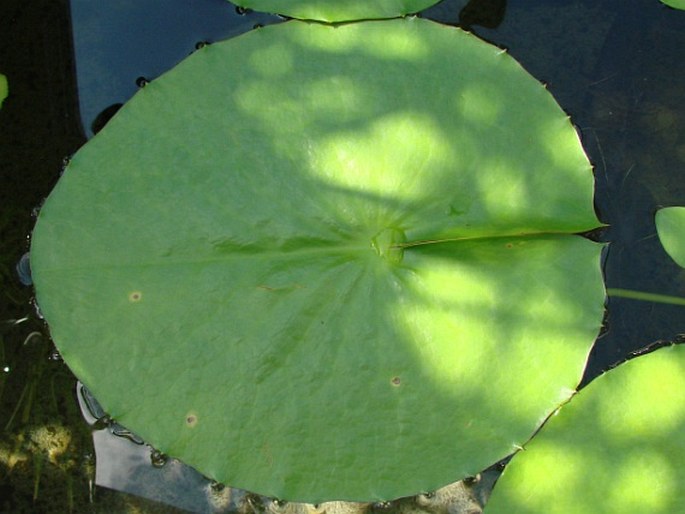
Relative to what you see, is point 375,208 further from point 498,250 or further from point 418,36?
point 418,36

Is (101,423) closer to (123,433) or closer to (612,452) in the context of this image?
(123,433)

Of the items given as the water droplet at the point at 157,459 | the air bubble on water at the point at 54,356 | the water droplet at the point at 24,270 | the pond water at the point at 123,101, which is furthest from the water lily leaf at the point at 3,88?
the water droplet at the point at 157,459

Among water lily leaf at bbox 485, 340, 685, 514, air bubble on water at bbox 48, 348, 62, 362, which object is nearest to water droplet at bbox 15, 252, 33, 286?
air bubble on water at bbox 48, 348, 62, 362

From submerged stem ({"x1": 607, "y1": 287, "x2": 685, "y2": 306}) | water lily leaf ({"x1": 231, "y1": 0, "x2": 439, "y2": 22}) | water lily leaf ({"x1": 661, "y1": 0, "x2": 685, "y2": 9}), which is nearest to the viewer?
water lily leaf ({"x1": 231, "y1": 0, "x2": 439, "y2": 22})

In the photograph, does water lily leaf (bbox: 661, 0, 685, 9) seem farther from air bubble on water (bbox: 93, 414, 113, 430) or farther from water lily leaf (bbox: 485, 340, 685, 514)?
air bubble on water (bbox: 93, 414, 113, 430)

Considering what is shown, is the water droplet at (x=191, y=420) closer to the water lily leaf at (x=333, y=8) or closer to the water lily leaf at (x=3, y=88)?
the water lily leaf at (x=333, y=8)

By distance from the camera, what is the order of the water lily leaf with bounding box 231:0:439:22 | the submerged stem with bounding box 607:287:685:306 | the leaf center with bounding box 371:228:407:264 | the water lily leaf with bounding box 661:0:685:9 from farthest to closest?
1. the submerged stem with bounding box 607:287:685:306
2. the water lily leaf with bounding box 661:0:685:9
3. the water lily leaf with bounding box 231:0:439:22
4. the leaf center with bounding box 371:228:407:264
